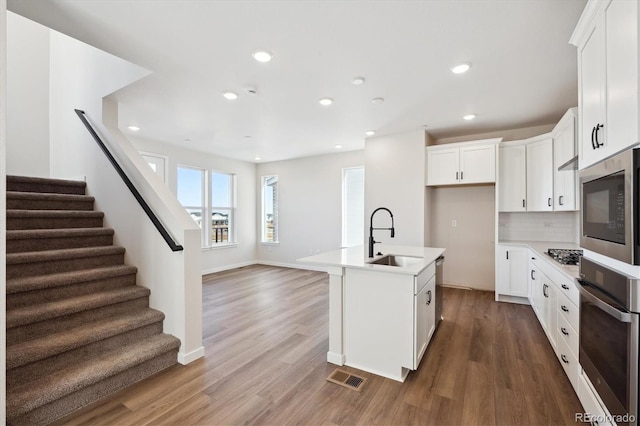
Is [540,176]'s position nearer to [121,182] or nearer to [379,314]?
[379,314]

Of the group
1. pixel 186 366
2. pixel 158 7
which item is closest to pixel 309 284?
pixel 186 366

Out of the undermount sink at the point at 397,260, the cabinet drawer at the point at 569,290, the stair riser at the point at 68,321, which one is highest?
the undermount sink at the point at 397,260

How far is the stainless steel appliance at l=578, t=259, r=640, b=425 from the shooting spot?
1183 millimetres

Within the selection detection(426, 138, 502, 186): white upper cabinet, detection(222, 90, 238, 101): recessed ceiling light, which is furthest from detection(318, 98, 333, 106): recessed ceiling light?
detection(426, 138, 502, 186): white upper cabinet

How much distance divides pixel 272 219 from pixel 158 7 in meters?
5.72

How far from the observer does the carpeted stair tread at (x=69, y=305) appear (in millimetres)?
2023

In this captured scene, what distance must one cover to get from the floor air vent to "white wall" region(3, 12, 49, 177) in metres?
4.63

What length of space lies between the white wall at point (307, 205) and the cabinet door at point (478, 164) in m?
2.08

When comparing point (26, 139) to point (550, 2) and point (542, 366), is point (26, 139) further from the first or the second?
point (542, 366)

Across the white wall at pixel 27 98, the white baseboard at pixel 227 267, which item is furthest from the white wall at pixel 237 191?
the white wall at pixel 27 98

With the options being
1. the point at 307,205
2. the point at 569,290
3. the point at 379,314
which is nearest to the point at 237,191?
the point at 307,205

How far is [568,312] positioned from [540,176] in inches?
99.1

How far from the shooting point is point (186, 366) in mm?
2459

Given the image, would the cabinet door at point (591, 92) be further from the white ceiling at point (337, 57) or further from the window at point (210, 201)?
the window at point (210, 201)
